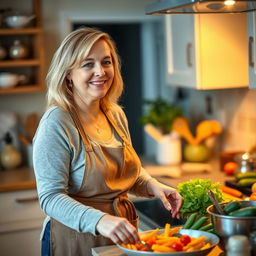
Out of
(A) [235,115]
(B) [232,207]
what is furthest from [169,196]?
(A) [235,115]

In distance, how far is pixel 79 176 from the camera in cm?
217

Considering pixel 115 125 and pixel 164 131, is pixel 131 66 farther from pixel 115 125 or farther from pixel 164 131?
pixel 115 125

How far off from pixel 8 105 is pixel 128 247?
7.66 ft

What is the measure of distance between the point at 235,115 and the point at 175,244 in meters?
2.01

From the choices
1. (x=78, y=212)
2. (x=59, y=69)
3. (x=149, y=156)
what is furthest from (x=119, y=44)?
(x=78, y=212)

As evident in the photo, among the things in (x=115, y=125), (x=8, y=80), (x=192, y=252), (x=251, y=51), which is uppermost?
(x=251, y=51)

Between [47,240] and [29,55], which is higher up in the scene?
[29,55]

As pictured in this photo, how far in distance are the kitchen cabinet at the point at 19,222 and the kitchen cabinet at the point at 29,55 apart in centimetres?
70

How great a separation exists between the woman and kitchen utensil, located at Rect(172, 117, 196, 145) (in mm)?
1453

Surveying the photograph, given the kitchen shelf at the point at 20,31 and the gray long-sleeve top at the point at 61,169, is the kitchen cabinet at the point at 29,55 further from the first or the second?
the gray long-sleeve top at the point at 61,169

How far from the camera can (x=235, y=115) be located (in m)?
3.71

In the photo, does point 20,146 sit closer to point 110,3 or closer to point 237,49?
point 110,3

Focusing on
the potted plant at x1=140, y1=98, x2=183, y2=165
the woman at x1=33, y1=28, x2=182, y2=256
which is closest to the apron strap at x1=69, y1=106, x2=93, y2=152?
the woman at x1=33, y1=28, x2=182, y2=256

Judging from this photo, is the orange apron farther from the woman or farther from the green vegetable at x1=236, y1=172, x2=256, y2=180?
the green vegetable at x1=236, y1=172, x2=256, y2=180
